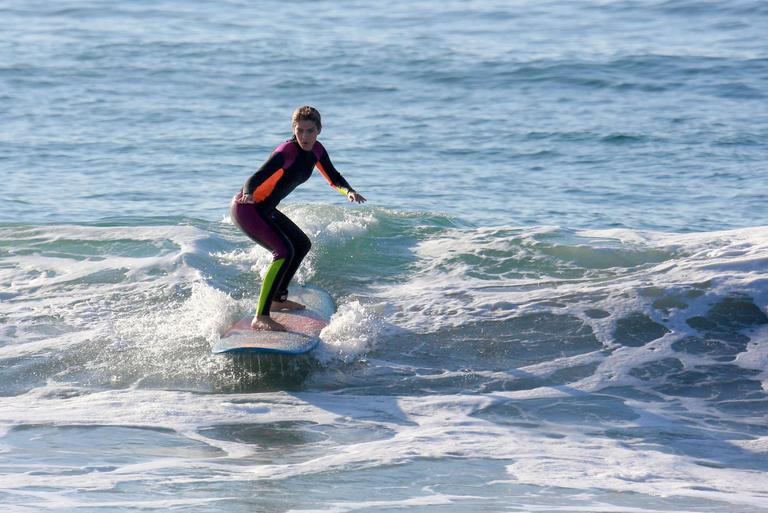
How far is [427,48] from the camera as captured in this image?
23359mm

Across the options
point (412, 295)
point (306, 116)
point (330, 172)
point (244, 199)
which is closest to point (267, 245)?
point (244, 199)

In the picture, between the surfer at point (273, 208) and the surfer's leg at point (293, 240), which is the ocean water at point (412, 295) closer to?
the surfer at point (273, 208)

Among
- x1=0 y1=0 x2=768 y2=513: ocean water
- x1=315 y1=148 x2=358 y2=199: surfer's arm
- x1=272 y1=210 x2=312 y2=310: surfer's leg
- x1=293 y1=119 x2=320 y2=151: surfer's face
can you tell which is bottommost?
x1=0 y1=0 x2=768 y2=513: ocean water

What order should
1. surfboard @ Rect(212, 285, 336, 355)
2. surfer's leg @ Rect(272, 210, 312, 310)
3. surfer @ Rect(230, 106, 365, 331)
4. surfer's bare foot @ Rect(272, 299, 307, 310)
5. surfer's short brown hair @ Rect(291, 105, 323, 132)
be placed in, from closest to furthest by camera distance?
surfboard @ Rect(212, 285, 336, 355) → surfer's short brown hair @ Rect(291, 105, 323, 132) → surfer @ Rect(230, 106, 365, 331) → surfer's leg @ Rect(272, 210, 312, 310) → surfer's bare foot @ Rect(272, 299, 307, 310)

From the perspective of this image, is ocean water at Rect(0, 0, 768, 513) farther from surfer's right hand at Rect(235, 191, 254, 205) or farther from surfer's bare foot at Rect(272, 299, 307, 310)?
surfer's right hand at Rect(235, 191, 254, 205)

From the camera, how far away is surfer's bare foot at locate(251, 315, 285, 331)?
24.9 feet

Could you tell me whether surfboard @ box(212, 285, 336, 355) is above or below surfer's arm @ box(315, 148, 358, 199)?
below

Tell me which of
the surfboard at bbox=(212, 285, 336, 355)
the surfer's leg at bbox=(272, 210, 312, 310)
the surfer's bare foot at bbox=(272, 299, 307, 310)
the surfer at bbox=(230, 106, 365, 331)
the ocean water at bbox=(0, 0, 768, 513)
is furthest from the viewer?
the surfer's bare foot at bbox=(272, 299, 307, 310)

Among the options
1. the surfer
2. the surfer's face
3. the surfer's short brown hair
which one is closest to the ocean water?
the surfer

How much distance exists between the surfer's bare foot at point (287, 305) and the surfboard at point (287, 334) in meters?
0.04

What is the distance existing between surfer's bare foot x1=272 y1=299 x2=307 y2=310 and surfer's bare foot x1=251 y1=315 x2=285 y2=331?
0.42 m

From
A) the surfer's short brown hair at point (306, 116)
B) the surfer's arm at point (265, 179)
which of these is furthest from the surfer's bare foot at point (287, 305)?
the surfer's short brown hair at point (306, 116)

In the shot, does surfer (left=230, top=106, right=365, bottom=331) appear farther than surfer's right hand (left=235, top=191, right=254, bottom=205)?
Yes

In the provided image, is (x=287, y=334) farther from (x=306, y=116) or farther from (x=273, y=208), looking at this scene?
(x=306, y=116)
